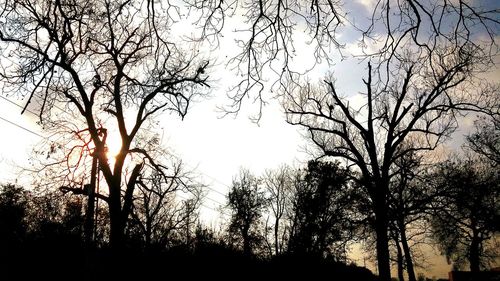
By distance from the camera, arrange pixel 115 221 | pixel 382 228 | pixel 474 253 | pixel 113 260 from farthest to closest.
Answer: pixel 474 253
pixel 382 228
pixel 115 221
pixel 113 260

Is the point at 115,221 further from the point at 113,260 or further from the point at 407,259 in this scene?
the point at 407,259

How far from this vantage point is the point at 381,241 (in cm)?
1510

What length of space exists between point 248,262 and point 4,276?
299 inches

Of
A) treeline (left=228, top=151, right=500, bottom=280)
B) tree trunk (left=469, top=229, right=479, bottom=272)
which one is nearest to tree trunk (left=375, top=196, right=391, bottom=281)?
treeline (left=228, top=151, right=500, bottom=280)

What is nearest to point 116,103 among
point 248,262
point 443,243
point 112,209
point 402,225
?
point 112,209

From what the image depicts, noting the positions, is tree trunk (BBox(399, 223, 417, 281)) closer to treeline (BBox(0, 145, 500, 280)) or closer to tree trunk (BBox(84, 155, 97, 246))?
treeline (BBox(0, 145, 500, 280))

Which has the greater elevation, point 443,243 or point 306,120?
point 306,120

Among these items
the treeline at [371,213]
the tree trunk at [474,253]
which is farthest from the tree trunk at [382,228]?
the tree trunk at [474,253]

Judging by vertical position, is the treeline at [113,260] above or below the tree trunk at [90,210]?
below

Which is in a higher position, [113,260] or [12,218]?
[12,218]

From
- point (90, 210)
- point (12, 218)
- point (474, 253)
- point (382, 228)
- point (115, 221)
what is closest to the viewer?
point (90, 210)

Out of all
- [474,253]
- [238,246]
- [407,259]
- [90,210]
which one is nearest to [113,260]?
[90,210]

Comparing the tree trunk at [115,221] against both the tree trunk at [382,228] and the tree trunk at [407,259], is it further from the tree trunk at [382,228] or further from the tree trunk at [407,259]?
the tree trunk at [407,259]

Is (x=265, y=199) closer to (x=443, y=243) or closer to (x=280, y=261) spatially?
(x=443, y=243)
